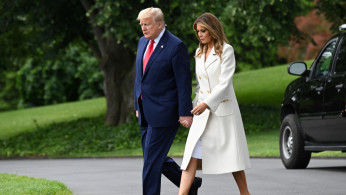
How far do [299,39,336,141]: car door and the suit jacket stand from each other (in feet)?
15.3

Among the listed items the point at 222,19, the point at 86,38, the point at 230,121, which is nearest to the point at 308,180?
the point at 230,121

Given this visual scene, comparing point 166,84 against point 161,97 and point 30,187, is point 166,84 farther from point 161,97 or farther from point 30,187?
point 30,187

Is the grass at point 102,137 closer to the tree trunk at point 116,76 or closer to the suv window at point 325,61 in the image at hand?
the tree trunk at point 116,76

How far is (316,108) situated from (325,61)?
28.1 inches

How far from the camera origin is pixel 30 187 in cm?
987

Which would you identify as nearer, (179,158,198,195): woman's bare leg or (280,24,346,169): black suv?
(179,158,198,195): woman's bare leg

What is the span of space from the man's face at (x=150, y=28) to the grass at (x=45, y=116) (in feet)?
75.2

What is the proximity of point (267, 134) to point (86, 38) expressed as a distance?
829 cm

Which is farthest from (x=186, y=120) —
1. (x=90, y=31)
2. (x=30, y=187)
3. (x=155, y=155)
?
(x=90, y=31)

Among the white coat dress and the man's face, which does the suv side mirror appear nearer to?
the white coat dress

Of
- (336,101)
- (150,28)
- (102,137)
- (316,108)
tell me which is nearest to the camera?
(150,28)

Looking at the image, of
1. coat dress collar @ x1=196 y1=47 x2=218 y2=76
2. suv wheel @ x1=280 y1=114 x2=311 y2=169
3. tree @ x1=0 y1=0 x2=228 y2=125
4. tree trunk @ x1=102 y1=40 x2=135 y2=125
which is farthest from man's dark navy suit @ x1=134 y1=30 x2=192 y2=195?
tree trunk @ x1=102 y1=40 x2=135 y2=125

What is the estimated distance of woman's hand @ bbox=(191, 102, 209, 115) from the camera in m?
7.25

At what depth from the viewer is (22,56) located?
29.3m
